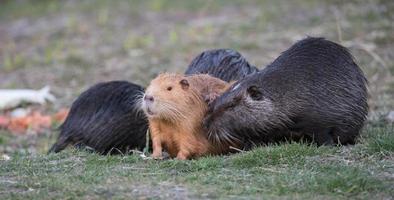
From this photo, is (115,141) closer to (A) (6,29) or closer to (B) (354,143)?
(B) (354,143)

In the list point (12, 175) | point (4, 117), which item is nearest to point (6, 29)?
point (4, 117)

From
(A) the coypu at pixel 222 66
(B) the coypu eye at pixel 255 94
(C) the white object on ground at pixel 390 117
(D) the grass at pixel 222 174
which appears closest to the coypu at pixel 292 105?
(B) the coypu eye at pixel 255 94

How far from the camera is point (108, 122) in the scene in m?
6.52

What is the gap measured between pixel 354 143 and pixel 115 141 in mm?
1812

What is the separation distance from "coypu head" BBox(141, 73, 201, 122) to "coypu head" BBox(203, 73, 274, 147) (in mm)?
181

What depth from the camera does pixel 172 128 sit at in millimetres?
5676

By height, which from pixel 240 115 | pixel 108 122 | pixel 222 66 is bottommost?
pixel 108 122

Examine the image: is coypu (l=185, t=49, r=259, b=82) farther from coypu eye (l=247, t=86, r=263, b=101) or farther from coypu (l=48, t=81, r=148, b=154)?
coypu eye (l=247, t=86, r=263, b=101)

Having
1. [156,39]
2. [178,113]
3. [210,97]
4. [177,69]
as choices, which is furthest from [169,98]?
[156,39]

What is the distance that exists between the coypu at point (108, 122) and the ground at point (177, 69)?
44cm

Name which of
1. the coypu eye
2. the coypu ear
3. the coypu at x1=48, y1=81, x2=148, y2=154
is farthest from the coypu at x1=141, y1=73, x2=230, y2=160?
the coypu at x1=48, y1=81, x2=148, y2=154

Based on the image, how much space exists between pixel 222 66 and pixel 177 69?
386cm

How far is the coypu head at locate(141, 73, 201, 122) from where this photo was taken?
18.0 ft

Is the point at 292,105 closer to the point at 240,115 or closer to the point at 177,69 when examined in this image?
the point at 240,115
